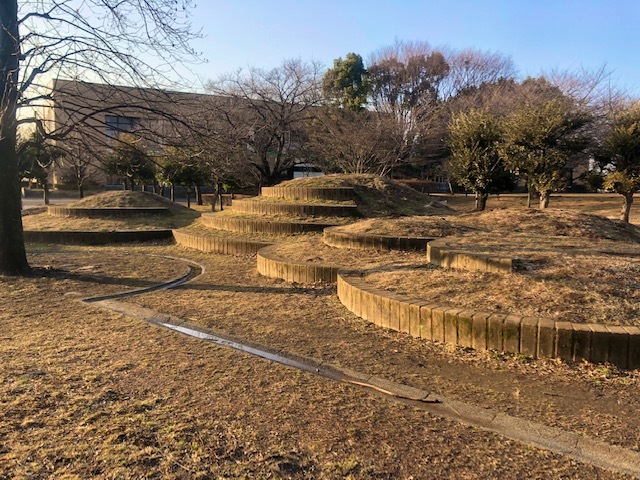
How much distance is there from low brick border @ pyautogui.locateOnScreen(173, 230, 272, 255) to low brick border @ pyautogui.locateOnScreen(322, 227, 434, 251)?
→ 6.20ft

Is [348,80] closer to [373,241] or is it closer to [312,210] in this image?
[312,210]

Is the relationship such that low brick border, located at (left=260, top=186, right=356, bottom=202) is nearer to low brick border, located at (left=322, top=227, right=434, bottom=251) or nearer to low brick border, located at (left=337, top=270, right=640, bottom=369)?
low brick border, located at (left=322, top=227, right=434, bottom=251)

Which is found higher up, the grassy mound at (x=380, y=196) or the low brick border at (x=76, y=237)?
the grassy mound at (x=380, y=196)

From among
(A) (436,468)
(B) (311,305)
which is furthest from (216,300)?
(A) (436,468)

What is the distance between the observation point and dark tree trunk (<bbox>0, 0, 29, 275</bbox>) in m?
5.48

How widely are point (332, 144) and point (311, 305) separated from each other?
67.1 feet

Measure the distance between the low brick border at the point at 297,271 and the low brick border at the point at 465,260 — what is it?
4.51ft

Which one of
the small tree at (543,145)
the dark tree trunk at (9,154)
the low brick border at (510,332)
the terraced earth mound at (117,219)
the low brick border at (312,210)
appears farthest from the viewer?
the small tree at (543,145)

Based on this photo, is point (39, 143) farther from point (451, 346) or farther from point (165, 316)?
point (451, 346)

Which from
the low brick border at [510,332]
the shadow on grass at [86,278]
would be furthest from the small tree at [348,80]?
the low brick border at [510,332]

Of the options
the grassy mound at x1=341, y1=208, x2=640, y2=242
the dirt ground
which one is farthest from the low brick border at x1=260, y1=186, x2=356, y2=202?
the dirt ground

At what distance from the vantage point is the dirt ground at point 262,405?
213 cm

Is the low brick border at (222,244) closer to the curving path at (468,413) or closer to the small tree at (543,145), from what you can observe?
the curving path at (468,413)

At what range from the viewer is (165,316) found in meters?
4.88
